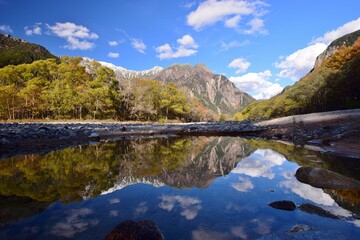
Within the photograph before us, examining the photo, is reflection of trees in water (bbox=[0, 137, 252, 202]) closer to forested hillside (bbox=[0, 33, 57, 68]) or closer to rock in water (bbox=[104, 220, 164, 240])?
rock in water (bbox=[104, 220, 164, 240])

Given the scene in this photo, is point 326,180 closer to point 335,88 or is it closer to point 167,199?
point 167,199

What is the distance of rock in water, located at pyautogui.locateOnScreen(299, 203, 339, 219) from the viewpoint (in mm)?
4566

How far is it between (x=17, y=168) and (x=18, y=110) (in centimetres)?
4869

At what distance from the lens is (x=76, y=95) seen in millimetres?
54125

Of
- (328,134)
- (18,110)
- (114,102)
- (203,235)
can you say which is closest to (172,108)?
(114,102)

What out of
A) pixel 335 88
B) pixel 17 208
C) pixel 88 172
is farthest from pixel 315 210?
pixel 335 88

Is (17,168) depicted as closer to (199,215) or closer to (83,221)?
(83,221)

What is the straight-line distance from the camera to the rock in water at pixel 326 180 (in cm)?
615

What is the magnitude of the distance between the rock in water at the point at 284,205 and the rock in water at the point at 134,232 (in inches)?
104

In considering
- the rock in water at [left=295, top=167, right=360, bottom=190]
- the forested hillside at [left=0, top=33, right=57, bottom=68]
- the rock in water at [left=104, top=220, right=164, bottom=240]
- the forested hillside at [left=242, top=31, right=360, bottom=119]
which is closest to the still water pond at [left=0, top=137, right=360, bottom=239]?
the rock in water at [left=295, top=167, right=360, bottom=190]

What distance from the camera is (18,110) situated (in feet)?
165

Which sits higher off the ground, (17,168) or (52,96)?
(52,96)

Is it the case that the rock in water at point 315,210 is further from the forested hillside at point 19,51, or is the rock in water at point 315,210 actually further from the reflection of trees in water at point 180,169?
the forested hillside at point 19,51

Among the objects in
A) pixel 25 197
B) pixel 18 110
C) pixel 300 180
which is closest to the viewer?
pixel 25 197
